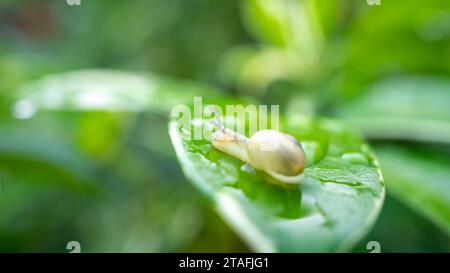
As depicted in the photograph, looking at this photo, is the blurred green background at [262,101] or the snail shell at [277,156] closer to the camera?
the snail shell at [277,156]

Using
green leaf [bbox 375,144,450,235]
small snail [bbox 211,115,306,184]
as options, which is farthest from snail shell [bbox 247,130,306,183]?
green leaf [bbox 375,144,450,235]

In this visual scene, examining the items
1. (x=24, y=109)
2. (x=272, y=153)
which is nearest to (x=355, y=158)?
(x=272, y=153)

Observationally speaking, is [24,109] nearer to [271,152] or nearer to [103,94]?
[103,94]

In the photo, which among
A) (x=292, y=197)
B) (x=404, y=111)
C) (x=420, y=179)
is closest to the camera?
(x=292, y=197)

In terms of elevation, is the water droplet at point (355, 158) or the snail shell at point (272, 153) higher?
the snail shell at point (272, 153)

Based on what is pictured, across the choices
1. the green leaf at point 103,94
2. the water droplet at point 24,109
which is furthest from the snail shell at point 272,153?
the water droplet at point 24,109

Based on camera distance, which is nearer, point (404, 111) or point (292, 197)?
point (292, 197)

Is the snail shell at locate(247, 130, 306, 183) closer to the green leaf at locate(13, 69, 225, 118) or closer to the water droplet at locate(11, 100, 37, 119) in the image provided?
the green leaf at locate(13, 69, 225, 118)

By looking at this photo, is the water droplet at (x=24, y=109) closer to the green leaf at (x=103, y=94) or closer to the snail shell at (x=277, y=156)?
the green leaf at (x=103, y=94)
